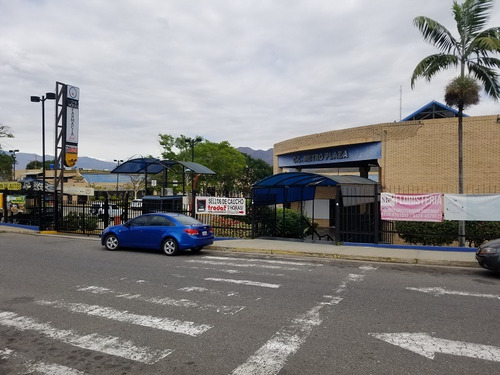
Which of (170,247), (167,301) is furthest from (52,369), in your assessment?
(170,247)

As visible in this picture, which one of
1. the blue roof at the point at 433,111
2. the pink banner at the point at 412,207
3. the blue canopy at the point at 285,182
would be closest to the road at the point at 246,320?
the pink banner at the point at 412,207

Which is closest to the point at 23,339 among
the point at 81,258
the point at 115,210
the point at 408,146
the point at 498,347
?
the point at 498,347

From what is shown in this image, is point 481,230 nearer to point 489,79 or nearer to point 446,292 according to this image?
point 489,79

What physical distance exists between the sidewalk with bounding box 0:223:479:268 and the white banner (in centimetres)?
113

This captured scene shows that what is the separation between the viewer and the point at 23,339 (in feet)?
17.0

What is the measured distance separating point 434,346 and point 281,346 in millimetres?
1931

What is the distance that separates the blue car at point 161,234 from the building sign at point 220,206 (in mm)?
3157

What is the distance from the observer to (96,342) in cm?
507

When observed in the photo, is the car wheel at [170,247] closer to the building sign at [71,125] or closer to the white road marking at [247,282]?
the white road marking at [247,282]

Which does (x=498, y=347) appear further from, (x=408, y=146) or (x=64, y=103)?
(x=64, y=103)

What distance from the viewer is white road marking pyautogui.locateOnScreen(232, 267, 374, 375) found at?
4320 mm

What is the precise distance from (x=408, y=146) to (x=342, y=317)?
15547mm

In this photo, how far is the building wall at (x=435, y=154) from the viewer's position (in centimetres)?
1775

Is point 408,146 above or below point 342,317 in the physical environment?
above
